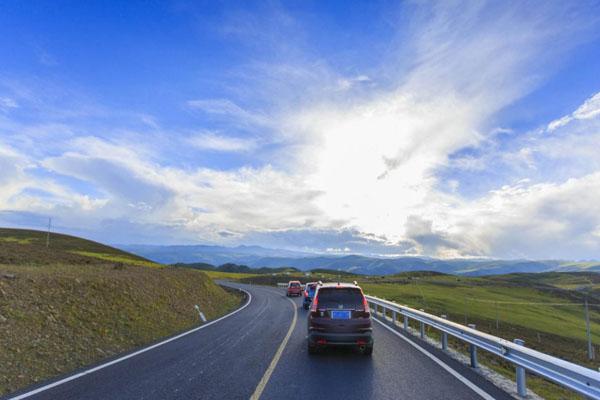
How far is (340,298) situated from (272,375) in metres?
3.13

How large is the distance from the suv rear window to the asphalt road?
1.25 meters

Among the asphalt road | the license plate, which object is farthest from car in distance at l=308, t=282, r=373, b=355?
the asphalt road

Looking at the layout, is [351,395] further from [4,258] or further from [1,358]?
[4,258]

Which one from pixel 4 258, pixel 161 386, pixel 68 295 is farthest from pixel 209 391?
pixel 4 258

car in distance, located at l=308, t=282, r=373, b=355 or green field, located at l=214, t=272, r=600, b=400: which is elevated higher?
car in distance, located at l=308, t=282, r=373, b=355

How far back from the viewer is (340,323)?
993 cm

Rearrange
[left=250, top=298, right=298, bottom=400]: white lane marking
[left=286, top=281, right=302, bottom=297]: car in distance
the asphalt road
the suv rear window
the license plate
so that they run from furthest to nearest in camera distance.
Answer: [left=286, top=281, right=302, bottom=297]: car in distance, the suv rear window, the license plate, the asphalt road, [left=250, top=298, right=298, bottom=400]: white lane marking

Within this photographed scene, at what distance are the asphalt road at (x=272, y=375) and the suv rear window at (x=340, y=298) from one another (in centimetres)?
125

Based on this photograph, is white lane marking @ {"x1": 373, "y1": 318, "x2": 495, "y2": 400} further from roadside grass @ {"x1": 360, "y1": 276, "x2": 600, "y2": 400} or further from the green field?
the green field

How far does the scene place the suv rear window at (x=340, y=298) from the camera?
1021 centimetres

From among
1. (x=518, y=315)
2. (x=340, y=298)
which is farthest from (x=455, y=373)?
(x=518, y=315)

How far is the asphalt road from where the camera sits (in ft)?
22.1

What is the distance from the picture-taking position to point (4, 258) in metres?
23.9

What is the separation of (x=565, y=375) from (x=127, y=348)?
1083cm
